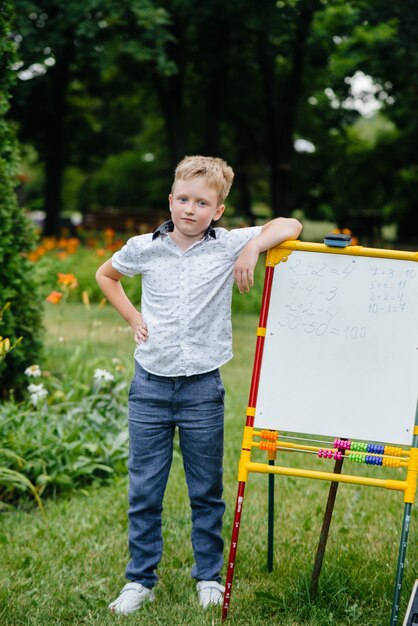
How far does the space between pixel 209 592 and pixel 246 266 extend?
4.49ft

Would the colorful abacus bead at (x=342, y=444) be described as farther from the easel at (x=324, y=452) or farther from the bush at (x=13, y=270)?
the bush at (x=13, y=270)

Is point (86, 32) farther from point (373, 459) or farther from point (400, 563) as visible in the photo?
point (400, 563)

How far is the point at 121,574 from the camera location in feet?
12.8

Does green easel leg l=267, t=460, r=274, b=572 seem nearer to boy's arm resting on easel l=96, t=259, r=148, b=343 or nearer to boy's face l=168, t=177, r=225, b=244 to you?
boy's arm resting on easel l=96, t=259, r=148, b=343

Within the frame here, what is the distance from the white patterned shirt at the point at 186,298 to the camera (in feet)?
11.1

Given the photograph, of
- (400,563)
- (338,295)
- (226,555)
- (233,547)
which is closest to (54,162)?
(226,555)

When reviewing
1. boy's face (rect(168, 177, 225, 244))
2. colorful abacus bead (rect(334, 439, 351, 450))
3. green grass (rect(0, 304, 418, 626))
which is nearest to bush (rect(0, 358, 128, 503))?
green grass (rect(0, 304, 418, 626))

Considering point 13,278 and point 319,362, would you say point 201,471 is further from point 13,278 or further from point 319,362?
point 13,278

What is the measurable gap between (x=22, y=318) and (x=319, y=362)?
10.3 feet

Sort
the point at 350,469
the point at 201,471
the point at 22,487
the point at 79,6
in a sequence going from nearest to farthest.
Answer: the point at 201,471, the point at 22,487, the point at 350,469, the point at 79,6


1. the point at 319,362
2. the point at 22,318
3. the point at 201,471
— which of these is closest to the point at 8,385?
the point at 22,318

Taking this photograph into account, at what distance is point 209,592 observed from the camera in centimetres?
360

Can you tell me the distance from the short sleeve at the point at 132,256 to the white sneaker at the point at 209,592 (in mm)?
1329

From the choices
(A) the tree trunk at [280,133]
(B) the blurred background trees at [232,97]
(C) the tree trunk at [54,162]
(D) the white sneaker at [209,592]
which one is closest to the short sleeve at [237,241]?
(D) the white sneaker at [209,592]
